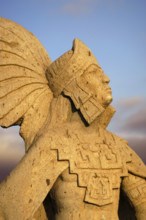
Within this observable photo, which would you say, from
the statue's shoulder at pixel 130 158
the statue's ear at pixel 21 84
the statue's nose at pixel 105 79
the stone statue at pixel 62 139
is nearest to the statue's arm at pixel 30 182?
the stone statue at pixel 62 139

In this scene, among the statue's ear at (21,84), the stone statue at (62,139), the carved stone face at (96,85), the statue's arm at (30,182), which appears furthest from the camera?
the carved stone face at (96,85)

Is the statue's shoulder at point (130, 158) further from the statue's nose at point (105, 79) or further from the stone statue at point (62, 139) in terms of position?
the statue's nose at point (105, 79)

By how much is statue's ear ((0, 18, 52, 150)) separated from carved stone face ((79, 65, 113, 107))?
1.86 feet

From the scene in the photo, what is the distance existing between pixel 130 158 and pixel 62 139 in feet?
3.61

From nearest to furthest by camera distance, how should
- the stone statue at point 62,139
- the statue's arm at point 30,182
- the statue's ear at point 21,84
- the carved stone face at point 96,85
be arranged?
the statue's arm at point 30,182, the stone statue at point 62,139, the statue's ear at point 21,84, the carved stone face at point 96,85

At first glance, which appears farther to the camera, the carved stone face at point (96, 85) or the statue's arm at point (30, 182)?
the carved stone face at point (96, 85)

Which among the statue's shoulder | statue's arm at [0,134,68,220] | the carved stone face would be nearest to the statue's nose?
the carved stone face

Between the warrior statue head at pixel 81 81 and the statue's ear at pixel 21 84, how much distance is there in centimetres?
21

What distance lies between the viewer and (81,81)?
4.32 meters

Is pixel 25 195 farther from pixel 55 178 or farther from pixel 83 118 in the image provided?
pixel 83 118

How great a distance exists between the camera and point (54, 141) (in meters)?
3.97

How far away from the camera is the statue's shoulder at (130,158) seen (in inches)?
174

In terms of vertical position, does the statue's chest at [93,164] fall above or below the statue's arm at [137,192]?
above

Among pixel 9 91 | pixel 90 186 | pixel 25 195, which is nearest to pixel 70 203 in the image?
pixel 90 186
